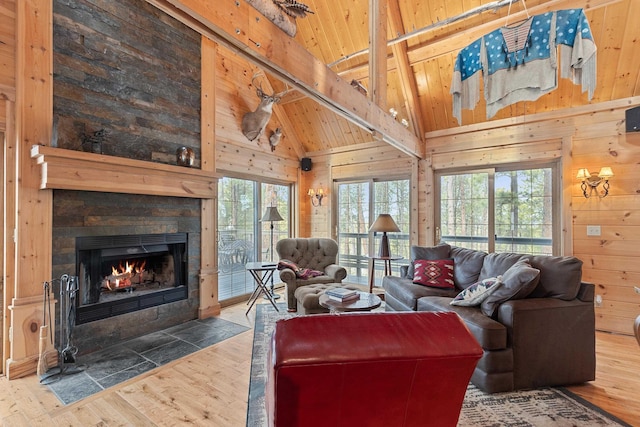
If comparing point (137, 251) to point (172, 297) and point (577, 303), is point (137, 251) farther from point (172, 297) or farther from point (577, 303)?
point (577, 303)

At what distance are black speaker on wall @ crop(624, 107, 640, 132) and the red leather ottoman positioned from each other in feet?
13.7

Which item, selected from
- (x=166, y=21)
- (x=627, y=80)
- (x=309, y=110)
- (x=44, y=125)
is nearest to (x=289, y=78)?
(x=44, y=125)

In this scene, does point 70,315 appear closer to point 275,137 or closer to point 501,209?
point 275,137

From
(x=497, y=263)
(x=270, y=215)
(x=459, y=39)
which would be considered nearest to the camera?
(x=497, y=263)

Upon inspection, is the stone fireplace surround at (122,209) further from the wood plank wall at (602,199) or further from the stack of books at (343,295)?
the wood plank wall at (602,199)

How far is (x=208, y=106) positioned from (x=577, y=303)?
14.7 feet

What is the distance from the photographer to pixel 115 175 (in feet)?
9.86

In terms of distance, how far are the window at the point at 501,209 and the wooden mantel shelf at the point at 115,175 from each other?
368 cm

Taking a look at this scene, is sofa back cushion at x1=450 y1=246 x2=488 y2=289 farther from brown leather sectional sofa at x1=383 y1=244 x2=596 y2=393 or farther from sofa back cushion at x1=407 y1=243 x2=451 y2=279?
brown leather sectional sofa at x1=383 y1=244 x2=596 y2=393

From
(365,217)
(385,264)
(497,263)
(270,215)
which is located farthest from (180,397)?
(365,217)

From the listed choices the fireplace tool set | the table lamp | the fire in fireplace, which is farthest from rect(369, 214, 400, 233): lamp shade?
the fireplace tool set

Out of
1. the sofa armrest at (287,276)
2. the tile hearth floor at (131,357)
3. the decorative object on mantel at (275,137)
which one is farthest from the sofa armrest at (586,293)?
the decorative object on mantel at (275,137)

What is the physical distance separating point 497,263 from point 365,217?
9.41 ft

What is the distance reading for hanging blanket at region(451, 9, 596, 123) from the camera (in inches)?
95.5
